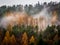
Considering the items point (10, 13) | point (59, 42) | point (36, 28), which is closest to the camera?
point (59, 42)

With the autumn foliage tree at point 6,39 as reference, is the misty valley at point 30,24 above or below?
above

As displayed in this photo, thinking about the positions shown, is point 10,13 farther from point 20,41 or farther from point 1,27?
point 20,41

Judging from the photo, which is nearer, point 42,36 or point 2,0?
point 42,36

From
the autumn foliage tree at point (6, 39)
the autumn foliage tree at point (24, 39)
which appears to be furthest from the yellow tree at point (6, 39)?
the autumn foliage tree at point (24, 39)

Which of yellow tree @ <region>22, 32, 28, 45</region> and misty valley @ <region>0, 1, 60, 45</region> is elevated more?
misty valley @ <region>0, 1, 60, 45</region>

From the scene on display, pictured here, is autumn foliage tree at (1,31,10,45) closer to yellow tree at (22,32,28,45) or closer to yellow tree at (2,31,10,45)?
yellow tree at (2,31,10,45)

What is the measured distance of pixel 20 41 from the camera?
99.7 inches

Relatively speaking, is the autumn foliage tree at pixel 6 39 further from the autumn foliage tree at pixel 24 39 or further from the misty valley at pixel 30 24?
the autumn foliage tree at pixel 24 39

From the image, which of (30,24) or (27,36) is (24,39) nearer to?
(27,36)

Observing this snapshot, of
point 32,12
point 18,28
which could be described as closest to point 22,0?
point 32,12

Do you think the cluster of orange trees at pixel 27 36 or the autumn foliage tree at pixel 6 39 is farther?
the autumn foliage tree at pixel 6 39

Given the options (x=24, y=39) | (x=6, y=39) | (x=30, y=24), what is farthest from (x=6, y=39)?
(x=30, y=24)

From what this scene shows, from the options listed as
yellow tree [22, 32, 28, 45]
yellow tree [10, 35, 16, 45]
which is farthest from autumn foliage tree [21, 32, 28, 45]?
yellow tree [10, 35, 16, 45]

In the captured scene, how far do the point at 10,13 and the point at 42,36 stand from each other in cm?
59
